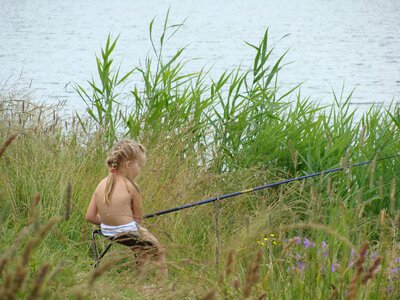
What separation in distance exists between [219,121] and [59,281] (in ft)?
12.7

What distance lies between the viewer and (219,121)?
234 inches

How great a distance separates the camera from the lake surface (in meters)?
17.6

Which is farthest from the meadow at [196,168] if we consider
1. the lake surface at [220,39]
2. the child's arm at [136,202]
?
the lake surface at [220,39]

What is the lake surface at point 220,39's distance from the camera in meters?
17.6

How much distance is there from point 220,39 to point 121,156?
23.0m

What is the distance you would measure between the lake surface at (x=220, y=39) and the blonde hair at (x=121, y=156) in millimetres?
4282

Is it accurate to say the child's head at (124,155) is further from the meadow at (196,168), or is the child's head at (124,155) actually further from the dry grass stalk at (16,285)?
the dry grass stalk at (16,285)

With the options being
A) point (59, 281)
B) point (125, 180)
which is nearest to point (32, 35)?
point (125, 180)

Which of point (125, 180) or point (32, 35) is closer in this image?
point (125, 180)

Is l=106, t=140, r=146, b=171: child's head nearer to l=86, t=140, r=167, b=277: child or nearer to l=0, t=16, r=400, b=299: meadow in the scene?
l=86, t=140, r=167, b=277: child

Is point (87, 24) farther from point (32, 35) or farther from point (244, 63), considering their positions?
point (244, 63)

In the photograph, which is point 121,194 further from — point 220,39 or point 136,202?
point 220,39

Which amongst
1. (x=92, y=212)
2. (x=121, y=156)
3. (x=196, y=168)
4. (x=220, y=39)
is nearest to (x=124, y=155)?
(x=121, y=156)

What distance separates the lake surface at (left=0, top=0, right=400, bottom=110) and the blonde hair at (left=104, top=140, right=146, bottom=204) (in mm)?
4282
